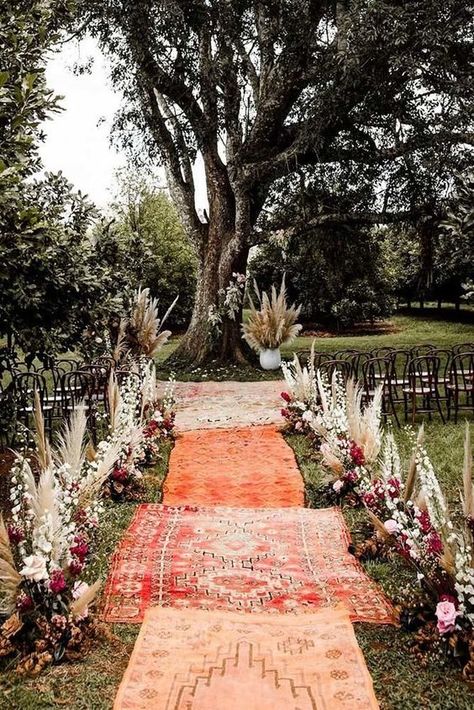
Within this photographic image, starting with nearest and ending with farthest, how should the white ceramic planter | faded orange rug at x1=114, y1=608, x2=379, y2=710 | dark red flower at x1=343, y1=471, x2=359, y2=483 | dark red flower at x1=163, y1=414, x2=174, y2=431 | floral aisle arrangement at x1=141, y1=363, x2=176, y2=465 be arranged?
faded orange rug at x1=114, y1=608, x2=379, y2=710
dark red flower at x1=343, y1=471, x2=359, y2=483
floral aisle arrangement at x1=141, y1=363, x2=176, y2=465
dark red flower at x1=163, y1=414, x2=174, y2=431
the white ceramic planter

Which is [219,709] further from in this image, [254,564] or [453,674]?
[254,564]

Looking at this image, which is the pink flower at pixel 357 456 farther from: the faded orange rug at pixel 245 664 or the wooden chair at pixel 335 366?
the faded orange rug at pixel 245 664

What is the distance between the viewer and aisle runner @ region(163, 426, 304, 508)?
5863 millimetres

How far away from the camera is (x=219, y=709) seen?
273 cm

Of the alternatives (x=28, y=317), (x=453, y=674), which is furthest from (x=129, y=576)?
(x=28, y=317)

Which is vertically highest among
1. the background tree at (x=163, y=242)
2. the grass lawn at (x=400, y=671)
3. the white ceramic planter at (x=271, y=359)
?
the background tree at (x=163, y=242)

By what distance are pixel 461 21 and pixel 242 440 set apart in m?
6.48

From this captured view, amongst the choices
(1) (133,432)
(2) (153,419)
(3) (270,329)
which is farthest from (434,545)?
(3) (270,329)

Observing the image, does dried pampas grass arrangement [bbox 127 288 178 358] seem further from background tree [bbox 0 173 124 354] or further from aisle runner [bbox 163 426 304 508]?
background tree [bbox 0 173 124 354]

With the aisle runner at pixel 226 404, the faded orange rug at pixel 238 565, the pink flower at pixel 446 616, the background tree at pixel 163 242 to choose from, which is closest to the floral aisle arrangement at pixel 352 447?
the faded orange rug at pixel 238 565

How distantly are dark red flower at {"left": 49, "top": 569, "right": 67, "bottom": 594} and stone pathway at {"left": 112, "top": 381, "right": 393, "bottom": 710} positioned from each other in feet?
1.48

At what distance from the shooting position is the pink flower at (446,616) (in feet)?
10.0

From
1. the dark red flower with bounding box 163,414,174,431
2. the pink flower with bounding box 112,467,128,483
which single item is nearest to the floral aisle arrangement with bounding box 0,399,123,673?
the pink flower with bounding box 112,467,128,483

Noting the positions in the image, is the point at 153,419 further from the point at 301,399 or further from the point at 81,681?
the point at 81,681
